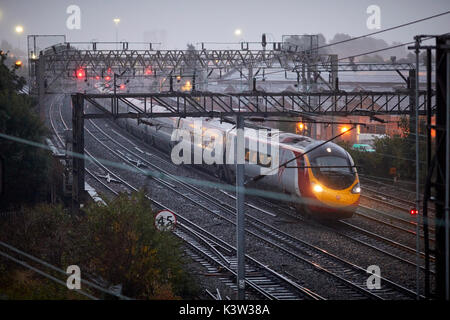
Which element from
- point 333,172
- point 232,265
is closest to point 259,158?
point 333,172

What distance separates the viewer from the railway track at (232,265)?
47.3 ft

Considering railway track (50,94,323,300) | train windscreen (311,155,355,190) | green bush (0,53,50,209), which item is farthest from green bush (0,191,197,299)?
green bush (0,53,50,209)

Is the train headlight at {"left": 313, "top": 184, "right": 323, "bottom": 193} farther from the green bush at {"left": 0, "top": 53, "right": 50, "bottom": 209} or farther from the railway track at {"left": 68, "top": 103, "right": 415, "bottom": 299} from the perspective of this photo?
the green bush at {"left": 0, "top": 53, "right": 50, "bottom": 209}

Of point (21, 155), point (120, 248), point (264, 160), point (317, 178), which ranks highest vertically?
point (21, 155)

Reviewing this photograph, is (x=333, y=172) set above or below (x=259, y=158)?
below

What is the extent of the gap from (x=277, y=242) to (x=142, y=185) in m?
9.79

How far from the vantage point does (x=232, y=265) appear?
16.9 meters

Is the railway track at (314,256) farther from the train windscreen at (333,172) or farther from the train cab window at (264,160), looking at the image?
the train windscreen at (333,172)

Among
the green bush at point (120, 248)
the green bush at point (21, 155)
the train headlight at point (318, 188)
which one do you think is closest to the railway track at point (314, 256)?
the train headlight at point (318, 188)

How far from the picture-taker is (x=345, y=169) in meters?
19.9

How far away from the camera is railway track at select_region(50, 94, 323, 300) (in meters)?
14.4

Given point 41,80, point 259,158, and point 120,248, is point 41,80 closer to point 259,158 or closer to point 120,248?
point 259,158
